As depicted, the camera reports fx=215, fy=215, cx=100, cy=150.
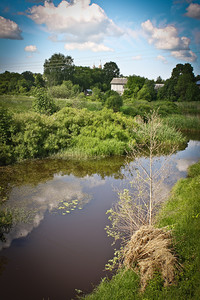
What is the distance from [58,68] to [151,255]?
55927mm

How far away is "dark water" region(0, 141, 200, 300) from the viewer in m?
5.04

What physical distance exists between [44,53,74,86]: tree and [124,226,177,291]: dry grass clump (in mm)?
49715

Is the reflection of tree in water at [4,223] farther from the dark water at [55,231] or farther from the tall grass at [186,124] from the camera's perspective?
the tall grass at [186,124]

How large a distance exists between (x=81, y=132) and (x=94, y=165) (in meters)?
3.87

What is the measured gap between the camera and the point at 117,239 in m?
6.55

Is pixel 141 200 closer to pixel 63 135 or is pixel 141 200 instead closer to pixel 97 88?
pixel 63 135

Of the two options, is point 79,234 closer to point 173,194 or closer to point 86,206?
point 86,206

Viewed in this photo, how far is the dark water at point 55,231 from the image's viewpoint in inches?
198

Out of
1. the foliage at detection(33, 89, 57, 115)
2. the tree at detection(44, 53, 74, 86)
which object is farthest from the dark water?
the tree at detection(44, 53, 74, 86)

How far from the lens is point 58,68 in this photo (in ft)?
178

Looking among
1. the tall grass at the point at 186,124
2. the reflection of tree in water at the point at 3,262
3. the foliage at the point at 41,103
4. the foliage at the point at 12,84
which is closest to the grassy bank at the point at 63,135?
the foliage at the point at 41,103

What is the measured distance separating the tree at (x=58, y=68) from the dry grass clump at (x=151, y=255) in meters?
49.7

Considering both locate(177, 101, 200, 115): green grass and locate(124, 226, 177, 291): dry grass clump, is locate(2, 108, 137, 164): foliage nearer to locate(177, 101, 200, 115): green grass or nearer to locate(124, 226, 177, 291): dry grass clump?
locate(124, 226, 177, 291): dry grass clump

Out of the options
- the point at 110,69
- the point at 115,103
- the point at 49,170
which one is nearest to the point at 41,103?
the point at 49,170
